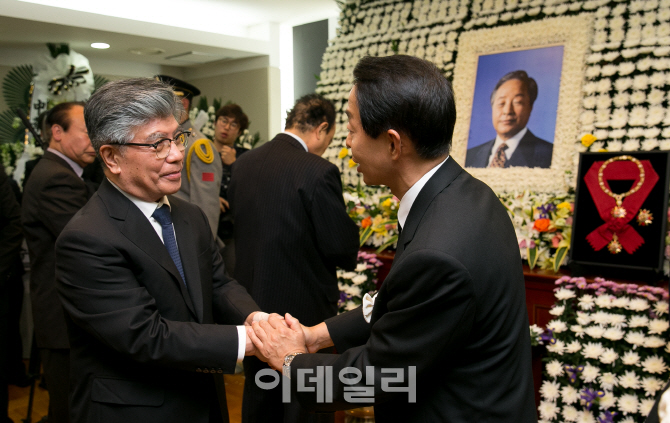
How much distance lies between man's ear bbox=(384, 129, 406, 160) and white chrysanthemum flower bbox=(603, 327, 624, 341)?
1916 millimetres

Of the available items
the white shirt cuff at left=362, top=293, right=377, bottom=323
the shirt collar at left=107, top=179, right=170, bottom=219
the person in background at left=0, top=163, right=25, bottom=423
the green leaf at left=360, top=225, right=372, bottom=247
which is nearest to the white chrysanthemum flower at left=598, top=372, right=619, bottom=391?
the white shirt cuff at left=362, top=293, right=377, bottom=323

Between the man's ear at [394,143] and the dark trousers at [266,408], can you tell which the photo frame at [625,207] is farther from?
the man's ear at [394,143]

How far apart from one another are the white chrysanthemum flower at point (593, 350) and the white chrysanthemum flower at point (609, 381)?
98 millimetres

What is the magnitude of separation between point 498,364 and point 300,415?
1686 mm

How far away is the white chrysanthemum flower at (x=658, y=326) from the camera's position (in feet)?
8.46

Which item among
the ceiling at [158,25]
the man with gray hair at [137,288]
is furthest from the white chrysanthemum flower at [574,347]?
the ceiling at [158,25]

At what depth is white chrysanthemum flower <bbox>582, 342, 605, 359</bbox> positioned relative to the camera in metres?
2.68

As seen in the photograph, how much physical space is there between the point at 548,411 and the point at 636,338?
57 cm

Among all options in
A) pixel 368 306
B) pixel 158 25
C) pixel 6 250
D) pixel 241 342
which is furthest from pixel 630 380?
pixel 158 25

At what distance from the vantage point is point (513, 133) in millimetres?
3896

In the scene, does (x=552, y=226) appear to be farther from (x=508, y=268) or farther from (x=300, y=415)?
(x=508, y=268)

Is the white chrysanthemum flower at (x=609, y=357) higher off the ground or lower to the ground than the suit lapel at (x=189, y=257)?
lower

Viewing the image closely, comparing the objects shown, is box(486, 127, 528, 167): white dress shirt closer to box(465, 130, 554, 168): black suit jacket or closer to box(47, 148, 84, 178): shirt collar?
box(465, 130, 554, 168): black suit jacket

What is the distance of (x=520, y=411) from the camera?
1284 millimetres
